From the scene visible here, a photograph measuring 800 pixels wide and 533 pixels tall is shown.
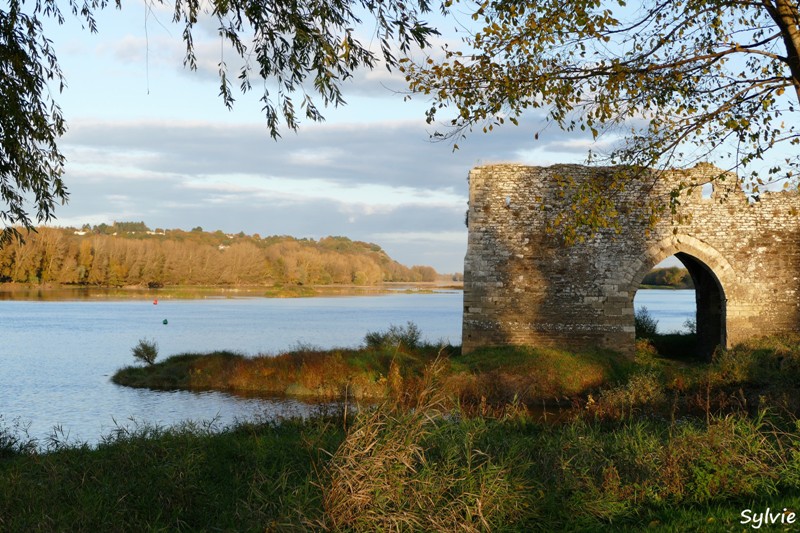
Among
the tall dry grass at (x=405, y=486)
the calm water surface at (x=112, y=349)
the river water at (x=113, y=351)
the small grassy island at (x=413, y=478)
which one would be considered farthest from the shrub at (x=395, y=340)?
the tall dry grass at (x=405, y=486)

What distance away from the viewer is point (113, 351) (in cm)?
3017

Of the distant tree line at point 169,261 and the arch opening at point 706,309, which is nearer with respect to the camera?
the arch opening at point 706,309

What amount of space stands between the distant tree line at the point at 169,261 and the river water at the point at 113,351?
44.7 ft

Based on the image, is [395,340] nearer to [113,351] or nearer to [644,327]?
[644,327]

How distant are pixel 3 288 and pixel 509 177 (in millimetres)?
80360

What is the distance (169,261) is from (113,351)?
65.9 metres

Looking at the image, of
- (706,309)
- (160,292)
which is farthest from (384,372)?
(160,292)

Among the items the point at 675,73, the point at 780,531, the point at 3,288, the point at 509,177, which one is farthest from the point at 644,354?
the point at 3,288

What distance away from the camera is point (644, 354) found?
64.3ft

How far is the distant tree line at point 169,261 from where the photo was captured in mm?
80312

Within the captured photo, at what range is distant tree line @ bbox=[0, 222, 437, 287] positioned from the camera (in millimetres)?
80312

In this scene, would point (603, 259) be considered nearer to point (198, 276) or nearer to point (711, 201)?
point (711, 201)

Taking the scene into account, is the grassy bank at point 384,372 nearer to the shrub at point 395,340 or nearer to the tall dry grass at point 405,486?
the shrub at point 395,340

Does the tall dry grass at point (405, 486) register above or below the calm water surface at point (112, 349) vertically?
above
